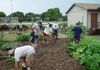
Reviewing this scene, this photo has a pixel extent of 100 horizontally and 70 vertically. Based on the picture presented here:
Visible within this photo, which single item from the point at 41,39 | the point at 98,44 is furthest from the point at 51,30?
the point at 98,44

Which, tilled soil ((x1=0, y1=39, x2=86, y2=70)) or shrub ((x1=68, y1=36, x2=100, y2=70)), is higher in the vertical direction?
shrub ((x1=68, y1=36, x2=100, y2=70))

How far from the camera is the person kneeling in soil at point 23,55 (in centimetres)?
1060

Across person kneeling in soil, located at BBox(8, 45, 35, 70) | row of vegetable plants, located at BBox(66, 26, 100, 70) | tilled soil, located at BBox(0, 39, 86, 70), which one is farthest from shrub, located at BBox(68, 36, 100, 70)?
person kneeling in soil, located at BBox(8, 45, 35, 70)

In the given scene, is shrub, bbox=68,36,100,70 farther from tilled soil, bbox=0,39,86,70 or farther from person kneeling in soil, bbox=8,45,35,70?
person kneeling in soil, bbox=8,45,35,70

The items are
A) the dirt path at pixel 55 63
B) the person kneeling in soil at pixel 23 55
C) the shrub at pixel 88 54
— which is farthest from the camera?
the dirt path at pixel 55 63

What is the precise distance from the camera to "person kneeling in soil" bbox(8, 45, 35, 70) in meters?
10.6

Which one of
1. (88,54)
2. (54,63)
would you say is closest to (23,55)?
(54,63)

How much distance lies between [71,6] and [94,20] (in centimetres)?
916

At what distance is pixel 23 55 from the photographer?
11031 millimetres

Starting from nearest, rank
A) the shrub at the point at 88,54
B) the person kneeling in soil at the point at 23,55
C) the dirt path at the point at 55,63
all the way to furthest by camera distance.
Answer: the person kneeling in soil at the point at 23,55
the shrub at the point at 88,54
the dirt path at the point at 55,63

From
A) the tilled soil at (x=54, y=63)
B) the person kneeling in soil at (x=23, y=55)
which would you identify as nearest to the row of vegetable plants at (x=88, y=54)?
the tilled soil at (x=54, y=63)

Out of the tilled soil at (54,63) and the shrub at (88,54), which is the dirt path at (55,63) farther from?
the shrub at (88,54)

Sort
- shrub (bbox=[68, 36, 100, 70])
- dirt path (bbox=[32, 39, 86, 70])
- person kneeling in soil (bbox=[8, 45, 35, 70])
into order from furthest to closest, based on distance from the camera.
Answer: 1. dirt path (bbox=[32, 39, 86, 70])
2. shrub (bbox=[68, 36, 100, 70])
3. person kneeling in soil (bbox=[8, 45, 35, 70])

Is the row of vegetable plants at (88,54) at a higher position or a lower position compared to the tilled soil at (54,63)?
higher
